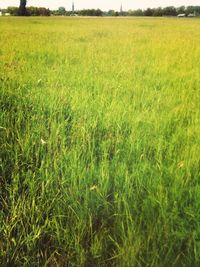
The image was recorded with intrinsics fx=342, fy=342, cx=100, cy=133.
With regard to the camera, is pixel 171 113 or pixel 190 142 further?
pixel 171 113

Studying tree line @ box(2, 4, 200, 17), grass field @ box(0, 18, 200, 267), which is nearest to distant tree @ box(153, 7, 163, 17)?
tree line @ box(2, 4, 200, 17)

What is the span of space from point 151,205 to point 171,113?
137 centimetres

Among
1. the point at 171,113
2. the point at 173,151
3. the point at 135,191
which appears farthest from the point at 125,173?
the point at 171,113

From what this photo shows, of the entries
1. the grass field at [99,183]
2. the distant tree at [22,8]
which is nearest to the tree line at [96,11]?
the distant tree at [22,8]

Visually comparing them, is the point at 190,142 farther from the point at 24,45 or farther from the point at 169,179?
the point at 24,45

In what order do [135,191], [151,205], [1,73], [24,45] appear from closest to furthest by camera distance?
[151,205]
[135,191]
[1,73]
[24,45]

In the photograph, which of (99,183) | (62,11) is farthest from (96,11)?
(99,183)

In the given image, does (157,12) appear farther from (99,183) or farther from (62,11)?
(99,183)

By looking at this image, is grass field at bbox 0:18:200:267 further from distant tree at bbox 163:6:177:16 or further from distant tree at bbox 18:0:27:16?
distant tree at bbox 163:6:177:16

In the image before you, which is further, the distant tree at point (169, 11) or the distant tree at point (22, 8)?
the distant tree at point (169, 11)

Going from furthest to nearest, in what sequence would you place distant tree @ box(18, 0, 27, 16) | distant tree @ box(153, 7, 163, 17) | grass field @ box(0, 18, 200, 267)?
distant tree @ box(153, 7, 163, 17) → distant tree @ box(18, 0, 27, 16) → grass field @ box(0, 18, 200, 267)

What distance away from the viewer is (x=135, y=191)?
5.82ft

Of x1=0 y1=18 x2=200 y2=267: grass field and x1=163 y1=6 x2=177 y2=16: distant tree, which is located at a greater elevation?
x1=163 y1=6 x2=177 y2=16: distant tree

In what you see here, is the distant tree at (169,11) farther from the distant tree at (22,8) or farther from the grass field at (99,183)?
the grass field at (99,183)
